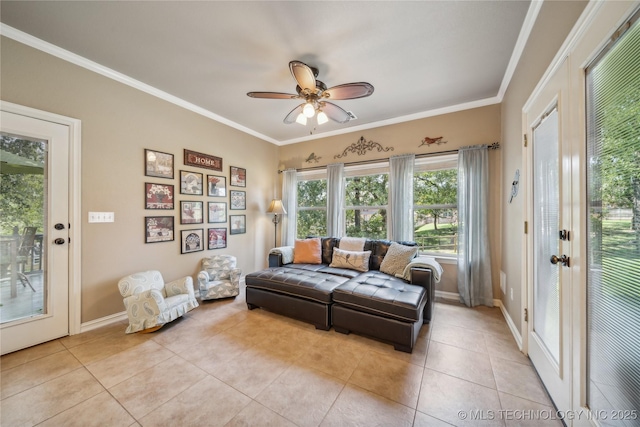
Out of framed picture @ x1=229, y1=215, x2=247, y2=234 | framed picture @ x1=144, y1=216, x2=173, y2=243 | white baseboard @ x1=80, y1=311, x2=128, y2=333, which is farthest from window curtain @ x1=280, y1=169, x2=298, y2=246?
white baseboard @ x1=80, y1=311, x2=128, y2=333

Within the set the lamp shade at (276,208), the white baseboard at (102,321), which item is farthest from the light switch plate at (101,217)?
the lamp shade at (276,208)

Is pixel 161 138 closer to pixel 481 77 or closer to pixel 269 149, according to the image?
pixel 269 149

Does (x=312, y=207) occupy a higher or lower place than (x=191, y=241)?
higher

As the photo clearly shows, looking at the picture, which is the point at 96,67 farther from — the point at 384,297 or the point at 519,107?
the point at 519,107

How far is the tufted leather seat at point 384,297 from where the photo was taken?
1.97m

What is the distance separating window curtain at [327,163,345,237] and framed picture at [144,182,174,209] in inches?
94.1

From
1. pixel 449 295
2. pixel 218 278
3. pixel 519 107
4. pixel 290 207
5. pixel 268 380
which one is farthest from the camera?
pixel 290 207

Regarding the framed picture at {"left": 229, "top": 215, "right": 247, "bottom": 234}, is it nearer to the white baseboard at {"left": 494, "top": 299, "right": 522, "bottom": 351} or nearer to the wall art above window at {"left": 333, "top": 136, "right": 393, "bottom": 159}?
the wall art above window at {"left": 333, "top": 136, "right": 393, "bottom": 159}

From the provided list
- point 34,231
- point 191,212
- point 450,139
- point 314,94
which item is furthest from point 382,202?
point 34,231

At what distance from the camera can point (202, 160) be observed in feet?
11.0

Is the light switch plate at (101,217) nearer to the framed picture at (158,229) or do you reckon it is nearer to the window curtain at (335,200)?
the framed picture at (158,229)

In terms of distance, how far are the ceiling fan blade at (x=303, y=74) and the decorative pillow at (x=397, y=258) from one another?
2120mm

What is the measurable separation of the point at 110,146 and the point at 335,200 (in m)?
3.04

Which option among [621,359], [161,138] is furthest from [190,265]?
[621,359]
